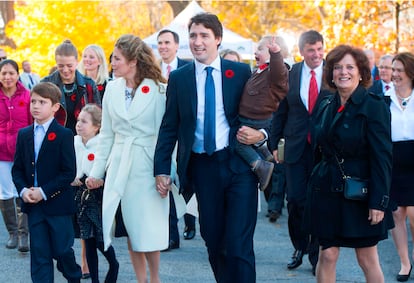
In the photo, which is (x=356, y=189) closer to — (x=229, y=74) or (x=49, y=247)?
(x=229, y=74)

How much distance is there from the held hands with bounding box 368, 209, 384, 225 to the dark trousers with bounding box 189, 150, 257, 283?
836 mm

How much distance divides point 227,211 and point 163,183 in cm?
55

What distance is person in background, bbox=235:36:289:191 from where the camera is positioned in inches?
218

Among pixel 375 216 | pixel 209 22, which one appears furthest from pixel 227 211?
pixel 209 22

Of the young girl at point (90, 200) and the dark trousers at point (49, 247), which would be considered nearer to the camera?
the dark trousers at point (49, 247)

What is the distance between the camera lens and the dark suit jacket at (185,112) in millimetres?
5781

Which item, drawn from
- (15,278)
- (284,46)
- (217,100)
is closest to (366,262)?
(217,100)

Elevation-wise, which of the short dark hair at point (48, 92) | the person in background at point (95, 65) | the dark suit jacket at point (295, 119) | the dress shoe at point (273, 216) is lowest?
the dress shoe at point (273, 216)

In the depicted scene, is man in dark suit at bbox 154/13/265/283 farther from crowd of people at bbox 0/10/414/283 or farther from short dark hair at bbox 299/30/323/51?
short dark hair at bbox 299/30/323/51

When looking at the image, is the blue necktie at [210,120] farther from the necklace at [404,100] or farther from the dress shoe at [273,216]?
the dress shoe at [273,216]

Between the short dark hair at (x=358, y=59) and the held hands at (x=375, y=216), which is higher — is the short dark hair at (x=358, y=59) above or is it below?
above

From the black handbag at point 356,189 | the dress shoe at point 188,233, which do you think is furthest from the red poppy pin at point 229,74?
the dress shoe at point 188,233

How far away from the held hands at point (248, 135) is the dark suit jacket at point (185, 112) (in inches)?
3.7

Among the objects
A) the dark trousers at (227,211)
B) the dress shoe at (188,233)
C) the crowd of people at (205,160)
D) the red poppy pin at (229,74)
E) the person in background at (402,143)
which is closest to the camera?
the crowd of people at (205,160)
